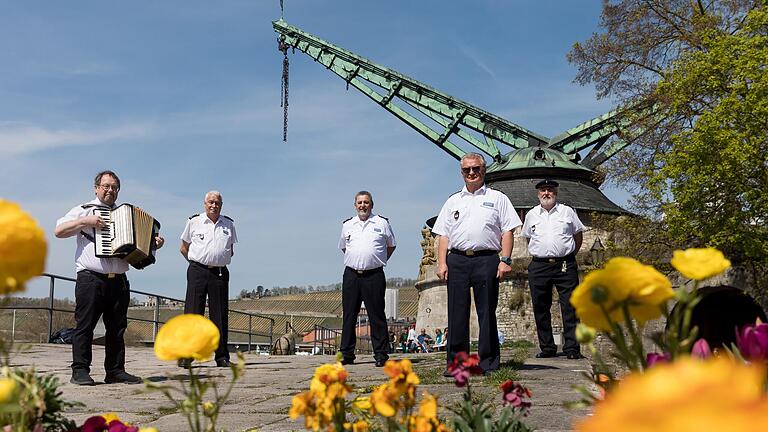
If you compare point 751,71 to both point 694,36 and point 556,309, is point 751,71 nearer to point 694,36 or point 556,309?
point 694,36

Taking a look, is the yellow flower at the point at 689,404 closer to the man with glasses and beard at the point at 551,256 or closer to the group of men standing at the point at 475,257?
the group of men standing at the point at 475,257

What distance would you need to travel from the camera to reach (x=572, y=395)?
466cm

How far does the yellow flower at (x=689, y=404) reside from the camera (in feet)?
1.21

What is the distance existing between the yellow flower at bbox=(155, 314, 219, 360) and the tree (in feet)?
57.1

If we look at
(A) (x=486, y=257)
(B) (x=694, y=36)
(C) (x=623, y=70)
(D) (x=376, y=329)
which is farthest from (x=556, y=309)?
(A) (x=486, y=257)

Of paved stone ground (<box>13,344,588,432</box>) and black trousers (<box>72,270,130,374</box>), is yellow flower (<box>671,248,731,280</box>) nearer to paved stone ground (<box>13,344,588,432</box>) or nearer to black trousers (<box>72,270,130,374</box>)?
paved stone ground (<box>13,344,588,432</box>)

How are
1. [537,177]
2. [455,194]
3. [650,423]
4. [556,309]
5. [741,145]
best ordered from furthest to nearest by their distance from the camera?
[537,177] → [556,309] → [741,145] → [455,194] → [650,423]

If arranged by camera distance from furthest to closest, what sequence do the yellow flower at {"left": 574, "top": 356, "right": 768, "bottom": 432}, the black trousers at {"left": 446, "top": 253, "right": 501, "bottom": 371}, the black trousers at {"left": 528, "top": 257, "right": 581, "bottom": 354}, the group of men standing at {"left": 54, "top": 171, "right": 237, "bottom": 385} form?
1. the black trousers at {"left": 528, "top": 257, "right": 581, "bottom": 354}
2. the group of men standing at {"left": 54, "top": 171, "right": 237, "bottom": 385}
3. the black trousers at {"left": 446, "top": 253, "right": 501, "bottom": 371}
4. the yellow flower at {"left": 574, "top": 356, "right": 768, "bottom": 432}

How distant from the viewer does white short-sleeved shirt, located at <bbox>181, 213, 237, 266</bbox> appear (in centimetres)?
860

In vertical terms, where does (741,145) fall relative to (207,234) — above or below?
above

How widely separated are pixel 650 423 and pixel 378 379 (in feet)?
19.8

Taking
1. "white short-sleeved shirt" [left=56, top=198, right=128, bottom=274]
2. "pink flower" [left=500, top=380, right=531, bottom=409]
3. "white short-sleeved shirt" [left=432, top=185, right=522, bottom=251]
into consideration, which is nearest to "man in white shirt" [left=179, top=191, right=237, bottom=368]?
"white short-sleeved shirt" [left=56, top=198, right=128, bottom=274]

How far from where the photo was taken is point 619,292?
98cm

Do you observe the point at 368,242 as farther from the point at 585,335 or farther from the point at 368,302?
the point at 585,335
